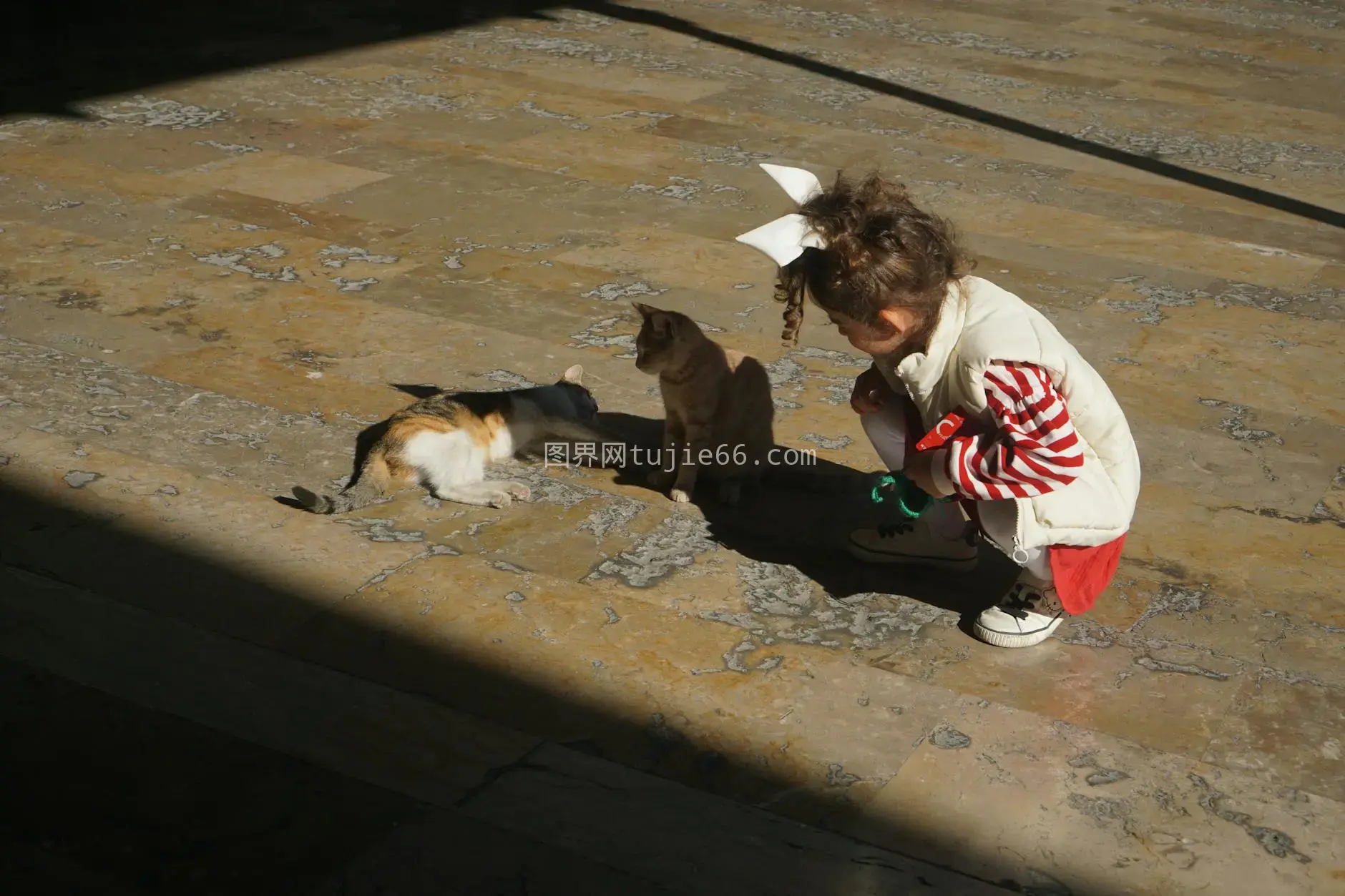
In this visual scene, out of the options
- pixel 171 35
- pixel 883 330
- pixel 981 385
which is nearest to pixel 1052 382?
pixel 981 385

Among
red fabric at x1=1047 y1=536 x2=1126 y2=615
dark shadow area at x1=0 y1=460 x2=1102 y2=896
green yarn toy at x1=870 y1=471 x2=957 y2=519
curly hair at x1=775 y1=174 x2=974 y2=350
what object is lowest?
dark shadow area at x1=0 y1=460 x2=1102 y2=896

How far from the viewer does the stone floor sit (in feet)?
8.81

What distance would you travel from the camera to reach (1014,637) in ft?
11.0

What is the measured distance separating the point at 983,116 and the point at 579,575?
5.68 meters

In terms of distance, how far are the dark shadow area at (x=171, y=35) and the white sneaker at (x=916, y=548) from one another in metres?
5.64

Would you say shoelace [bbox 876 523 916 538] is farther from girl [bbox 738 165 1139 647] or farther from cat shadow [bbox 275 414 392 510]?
cat shadow [bbox 275 414 392 510]

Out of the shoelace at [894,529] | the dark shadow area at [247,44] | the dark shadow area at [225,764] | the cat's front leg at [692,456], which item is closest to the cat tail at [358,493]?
the dark shadow area at [225,764]

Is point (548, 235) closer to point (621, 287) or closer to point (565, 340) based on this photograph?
point (621, 287)

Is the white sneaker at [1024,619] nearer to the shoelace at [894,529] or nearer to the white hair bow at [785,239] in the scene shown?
the shoelace at [894,529]

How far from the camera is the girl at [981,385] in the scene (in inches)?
121

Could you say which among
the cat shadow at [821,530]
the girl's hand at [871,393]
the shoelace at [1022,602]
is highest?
the girl's hand at [871,393]

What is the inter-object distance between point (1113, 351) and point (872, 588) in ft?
6.80

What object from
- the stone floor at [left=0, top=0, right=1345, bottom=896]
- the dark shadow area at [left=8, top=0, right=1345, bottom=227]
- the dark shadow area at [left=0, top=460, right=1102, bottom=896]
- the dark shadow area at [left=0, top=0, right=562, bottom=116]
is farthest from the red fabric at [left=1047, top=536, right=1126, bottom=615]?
the dark shadow area at [left=0, top=0, right=562, bottom=116]

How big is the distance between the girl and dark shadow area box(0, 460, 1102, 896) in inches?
32.1
